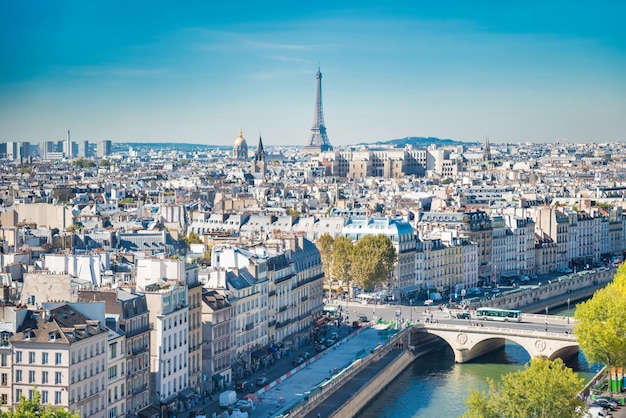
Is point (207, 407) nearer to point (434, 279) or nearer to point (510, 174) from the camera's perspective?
point (434, 279)

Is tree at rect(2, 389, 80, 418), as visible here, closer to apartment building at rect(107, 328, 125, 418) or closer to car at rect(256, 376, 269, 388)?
apartment building at rect(107, 328, 125, 418)

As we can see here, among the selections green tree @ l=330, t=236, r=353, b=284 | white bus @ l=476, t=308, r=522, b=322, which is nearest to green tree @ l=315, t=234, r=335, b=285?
green tree @ l=330, t=236, r=353, b=284

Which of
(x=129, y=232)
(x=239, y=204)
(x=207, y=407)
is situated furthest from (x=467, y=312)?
(x=239, y=204)

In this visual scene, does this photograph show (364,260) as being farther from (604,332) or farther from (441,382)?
(604,332)

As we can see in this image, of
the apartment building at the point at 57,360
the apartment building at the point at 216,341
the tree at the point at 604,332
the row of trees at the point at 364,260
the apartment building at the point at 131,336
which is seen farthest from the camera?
the row of trees at the point at 364,260

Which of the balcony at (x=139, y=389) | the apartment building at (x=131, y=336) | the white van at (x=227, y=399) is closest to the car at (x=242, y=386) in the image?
the white van at (x=227, y=399)

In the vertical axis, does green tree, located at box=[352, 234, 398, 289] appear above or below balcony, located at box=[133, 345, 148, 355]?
above

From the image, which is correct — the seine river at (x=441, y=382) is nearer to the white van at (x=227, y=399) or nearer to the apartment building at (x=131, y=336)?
the white van at (x=227, y=399)
